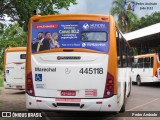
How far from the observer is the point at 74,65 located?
1008 cm

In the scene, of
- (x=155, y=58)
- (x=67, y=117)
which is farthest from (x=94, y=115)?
(x=155, y=58)

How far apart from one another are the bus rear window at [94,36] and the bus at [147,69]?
1995 cm

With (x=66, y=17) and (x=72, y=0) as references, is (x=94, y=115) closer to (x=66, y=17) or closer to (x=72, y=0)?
(x=66, y=17)

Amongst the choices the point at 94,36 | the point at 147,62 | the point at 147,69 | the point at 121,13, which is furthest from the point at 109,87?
the point at 121,13

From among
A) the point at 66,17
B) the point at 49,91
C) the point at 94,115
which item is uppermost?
the point at 66,17

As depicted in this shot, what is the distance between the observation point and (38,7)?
14797 mm

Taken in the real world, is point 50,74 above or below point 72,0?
below

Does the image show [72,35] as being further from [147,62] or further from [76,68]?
[147,62]

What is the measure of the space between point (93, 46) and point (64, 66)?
0.92 metres

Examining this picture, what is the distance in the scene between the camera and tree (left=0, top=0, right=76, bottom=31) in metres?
14.4


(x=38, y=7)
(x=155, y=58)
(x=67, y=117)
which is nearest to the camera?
(x=67, y=117)

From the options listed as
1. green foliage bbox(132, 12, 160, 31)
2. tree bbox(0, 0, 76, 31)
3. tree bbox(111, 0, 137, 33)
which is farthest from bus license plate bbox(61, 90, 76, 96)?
green foliage bbox(132, 12, 160, 31)

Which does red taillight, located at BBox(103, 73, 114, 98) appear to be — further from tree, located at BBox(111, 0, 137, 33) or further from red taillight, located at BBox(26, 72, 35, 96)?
tree, located at BBox(111, 0, 137, 33)

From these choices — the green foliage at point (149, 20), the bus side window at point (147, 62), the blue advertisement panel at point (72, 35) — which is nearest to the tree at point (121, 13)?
the green foliage at point (149, 20)
